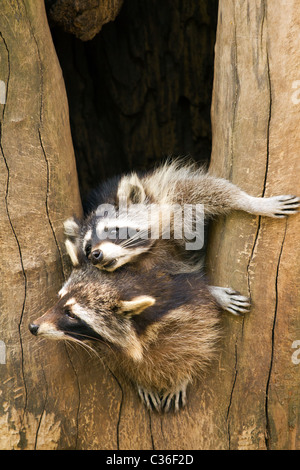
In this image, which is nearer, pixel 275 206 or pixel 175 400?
pixel 275 206

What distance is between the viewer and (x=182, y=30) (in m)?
4.06

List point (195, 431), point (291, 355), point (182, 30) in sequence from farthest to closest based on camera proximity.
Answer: point (182, 30) < point (195, 431) < point (291, 355)

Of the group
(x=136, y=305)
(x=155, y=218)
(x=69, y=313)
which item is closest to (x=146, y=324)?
(x=136, y=305)

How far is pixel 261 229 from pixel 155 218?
60cm

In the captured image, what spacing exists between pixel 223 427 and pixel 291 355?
55cm

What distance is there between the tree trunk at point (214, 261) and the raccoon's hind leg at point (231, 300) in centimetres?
5

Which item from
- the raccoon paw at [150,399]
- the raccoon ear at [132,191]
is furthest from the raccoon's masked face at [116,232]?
the raccoon paw at [150,399]

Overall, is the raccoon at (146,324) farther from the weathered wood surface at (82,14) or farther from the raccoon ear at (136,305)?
the weathered wood surface at (82,14)

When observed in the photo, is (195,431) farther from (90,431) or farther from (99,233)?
(99,233)

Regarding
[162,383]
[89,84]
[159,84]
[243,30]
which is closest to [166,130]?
[159,84]

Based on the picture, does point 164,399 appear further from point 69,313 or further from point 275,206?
point 275,206

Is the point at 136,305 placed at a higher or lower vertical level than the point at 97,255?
lower

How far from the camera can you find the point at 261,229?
2715 mm

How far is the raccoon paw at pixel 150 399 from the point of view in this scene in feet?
9.53
